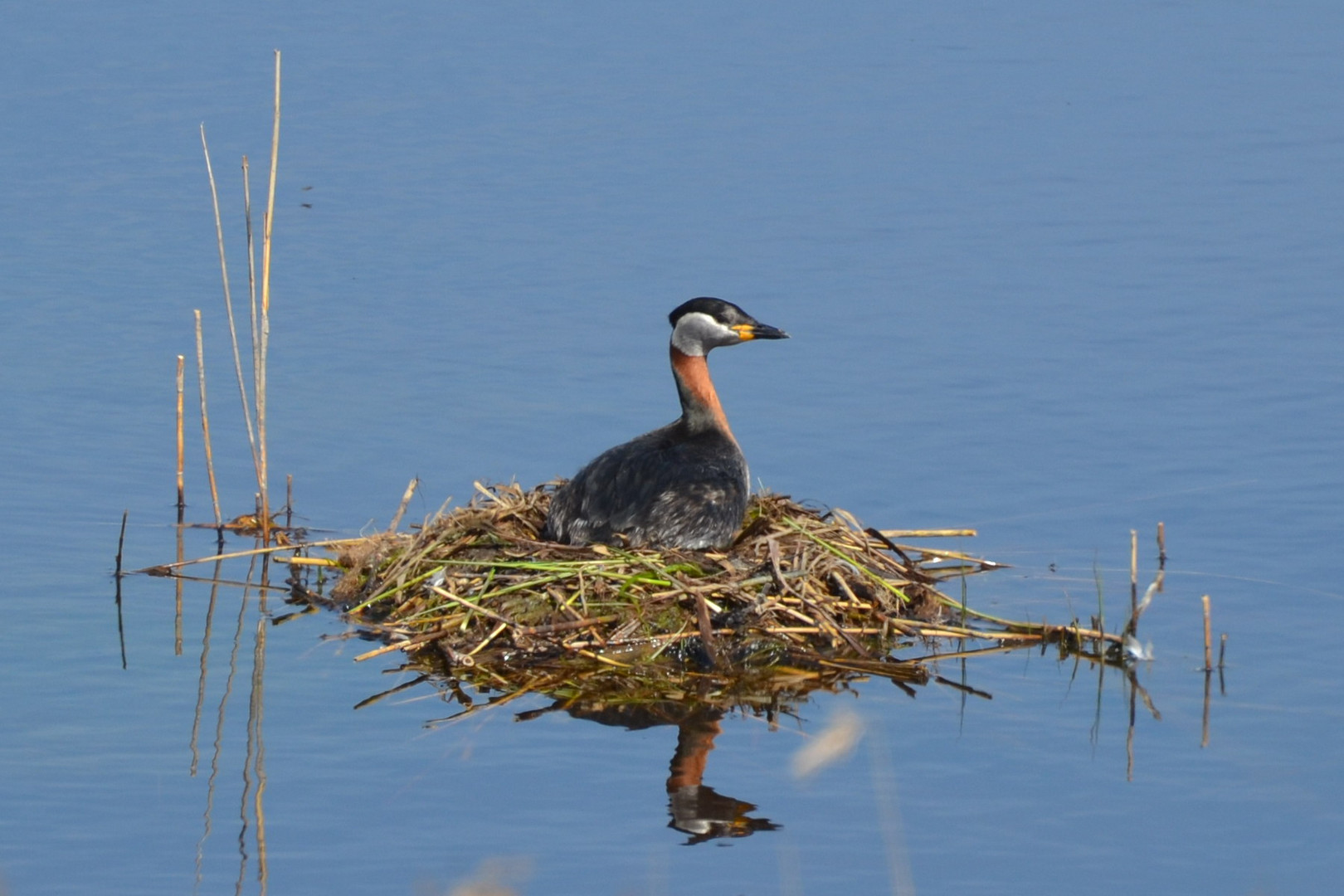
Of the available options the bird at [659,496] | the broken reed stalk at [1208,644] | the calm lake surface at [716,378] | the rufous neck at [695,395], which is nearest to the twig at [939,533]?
the calm lake surface at [716,378]

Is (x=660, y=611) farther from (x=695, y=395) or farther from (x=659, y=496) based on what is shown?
(x=695, y=395)

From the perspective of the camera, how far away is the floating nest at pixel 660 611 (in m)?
8.92

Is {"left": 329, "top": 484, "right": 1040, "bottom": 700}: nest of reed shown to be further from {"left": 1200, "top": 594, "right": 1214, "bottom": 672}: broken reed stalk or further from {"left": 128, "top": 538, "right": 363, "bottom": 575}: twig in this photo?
{"left": 1200, "top": 594, "right": 1214, "bottom": 672}: broken reed stalk

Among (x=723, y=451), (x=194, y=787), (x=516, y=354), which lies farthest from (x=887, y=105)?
(x=194, y=787)

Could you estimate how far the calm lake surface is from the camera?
7.41 metres

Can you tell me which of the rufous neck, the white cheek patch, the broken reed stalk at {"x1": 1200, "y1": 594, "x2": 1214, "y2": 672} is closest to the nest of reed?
the broken reed stalk at {"x1": 1200, "y1": 594, "x2": 1214, "y2": 672}

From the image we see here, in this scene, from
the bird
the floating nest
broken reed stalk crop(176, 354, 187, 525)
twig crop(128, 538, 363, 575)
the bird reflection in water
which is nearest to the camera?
the bird reflection in water

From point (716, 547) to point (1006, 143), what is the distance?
1000 centimetres

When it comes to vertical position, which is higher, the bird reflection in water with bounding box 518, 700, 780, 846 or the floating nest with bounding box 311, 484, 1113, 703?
the floating nest with bounding box 311, 484, 1113, 703

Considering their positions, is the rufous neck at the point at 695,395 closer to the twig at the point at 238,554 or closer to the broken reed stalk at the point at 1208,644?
the twig at the point at 238,554

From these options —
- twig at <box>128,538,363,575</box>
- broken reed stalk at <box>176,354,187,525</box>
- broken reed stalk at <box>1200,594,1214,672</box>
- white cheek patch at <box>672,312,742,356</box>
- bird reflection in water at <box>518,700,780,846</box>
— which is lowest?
bird reflection in water at <box>518,700,780,846</box>

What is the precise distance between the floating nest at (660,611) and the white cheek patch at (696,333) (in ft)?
4.40

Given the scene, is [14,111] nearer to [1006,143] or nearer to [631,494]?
[1006,143]

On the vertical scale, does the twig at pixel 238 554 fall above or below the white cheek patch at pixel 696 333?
below
